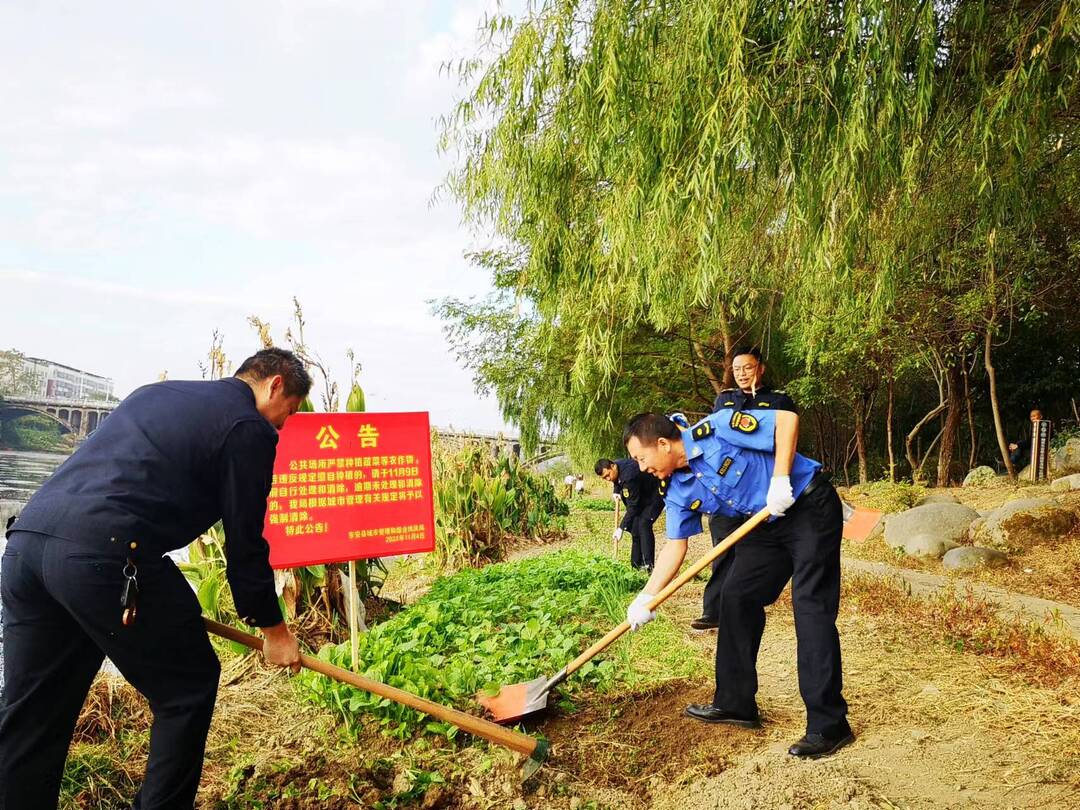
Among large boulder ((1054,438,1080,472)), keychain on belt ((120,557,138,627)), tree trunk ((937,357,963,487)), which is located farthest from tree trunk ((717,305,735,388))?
keychain on belt ((120,557,138,627))

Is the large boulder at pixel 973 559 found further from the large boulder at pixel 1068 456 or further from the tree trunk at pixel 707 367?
the tree trunk at pixel 707 367

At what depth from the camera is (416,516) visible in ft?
13.4

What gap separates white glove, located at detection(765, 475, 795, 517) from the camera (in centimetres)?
298

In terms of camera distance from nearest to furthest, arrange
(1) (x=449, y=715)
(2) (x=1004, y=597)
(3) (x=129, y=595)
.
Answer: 1. (3) (x=129, y=595)
2. (1) (x=449, y=715)
3. (2) (x=1004, y=597)

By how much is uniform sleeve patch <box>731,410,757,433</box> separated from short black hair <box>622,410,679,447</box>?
236 millimetres

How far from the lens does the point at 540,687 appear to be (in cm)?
329

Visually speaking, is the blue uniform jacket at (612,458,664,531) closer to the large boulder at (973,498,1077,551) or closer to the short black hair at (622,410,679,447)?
the short black hair at (622,410,679,447)

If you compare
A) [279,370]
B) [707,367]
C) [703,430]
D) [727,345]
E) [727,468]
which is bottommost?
[727,468]

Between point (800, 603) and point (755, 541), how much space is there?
32 centimetres

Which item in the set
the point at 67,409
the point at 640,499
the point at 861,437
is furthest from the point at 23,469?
the point at 640,499

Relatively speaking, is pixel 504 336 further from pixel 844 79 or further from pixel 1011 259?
pixel 844 79

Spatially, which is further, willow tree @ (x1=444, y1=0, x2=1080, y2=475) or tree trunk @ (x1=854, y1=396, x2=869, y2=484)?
tree trunk @ (x1=854, y1=396, x2=869, y2=484)

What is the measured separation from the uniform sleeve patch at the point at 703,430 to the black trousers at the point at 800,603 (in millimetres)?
457

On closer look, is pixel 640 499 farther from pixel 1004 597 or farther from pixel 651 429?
pixel 651 429
